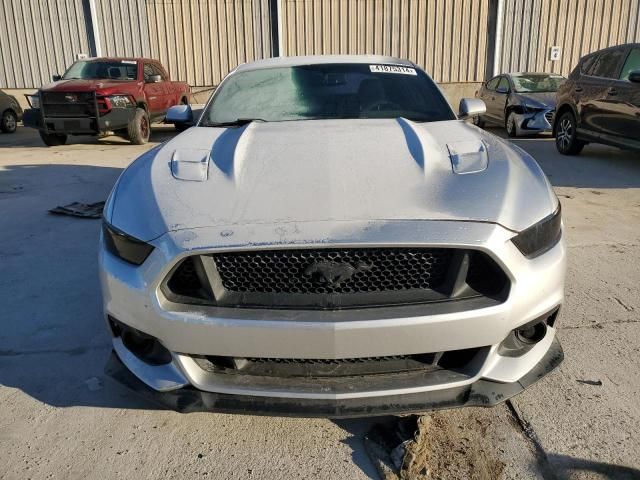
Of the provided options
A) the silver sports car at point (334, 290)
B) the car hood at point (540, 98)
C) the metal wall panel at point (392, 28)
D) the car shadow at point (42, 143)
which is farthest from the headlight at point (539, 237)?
the metal wall panel at point (392, 28)

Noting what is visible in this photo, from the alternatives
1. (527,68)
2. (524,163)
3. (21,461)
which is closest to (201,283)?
(21,461)

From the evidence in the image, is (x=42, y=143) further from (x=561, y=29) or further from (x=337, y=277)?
(x=561, y=29)

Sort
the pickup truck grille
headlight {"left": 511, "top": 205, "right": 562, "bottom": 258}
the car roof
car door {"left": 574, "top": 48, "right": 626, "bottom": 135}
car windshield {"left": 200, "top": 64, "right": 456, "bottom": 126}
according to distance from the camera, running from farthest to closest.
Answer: the pickup truck grille
car door {"left": 574, "top": 48, "right": 626, "bottom": 135}
the car roof
car windshield {"left": 200, "top": 64, "right": 456, "bottom": 126}
headlight {"left": 511, "top": 205, "right": 562, "bottom": 258}

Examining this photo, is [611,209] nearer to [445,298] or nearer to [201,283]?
[445,298]

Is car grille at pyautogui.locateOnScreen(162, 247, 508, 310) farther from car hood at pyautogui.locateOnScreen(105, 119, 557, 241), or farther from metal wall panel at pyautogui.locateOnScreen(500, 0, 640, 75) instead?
metal wall panel at pyautogui.locateOnScreen(500, 0, 640, 75)

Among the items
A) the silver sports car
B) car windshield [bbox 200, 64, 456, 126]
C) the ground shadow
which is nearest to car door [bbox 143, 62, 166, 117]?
car windshield [bbox 200, 64, 456, 126]

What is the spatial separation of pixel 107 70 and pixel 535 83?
8813 mm

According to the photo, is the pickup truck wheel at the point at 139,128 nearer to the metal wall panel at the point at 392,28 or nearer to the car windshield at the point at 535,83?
the metal wall panel at the point at 392,28

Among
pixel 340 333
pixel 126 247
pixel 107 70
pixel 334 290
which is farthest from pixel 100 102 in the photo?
pixel 340 333

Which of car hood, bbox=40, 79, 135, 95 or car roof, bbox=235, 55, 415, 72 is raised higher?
car roof, bbox=235, 55, 415, 72

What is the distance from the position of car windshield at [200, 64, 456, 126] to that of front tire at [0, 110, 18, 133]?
1133 centimetres

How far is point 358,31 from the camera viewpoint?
50.2ft

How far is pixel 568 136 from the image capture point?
8445 millimetres

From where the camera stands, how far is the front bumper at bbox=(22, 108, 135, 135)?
959cm
